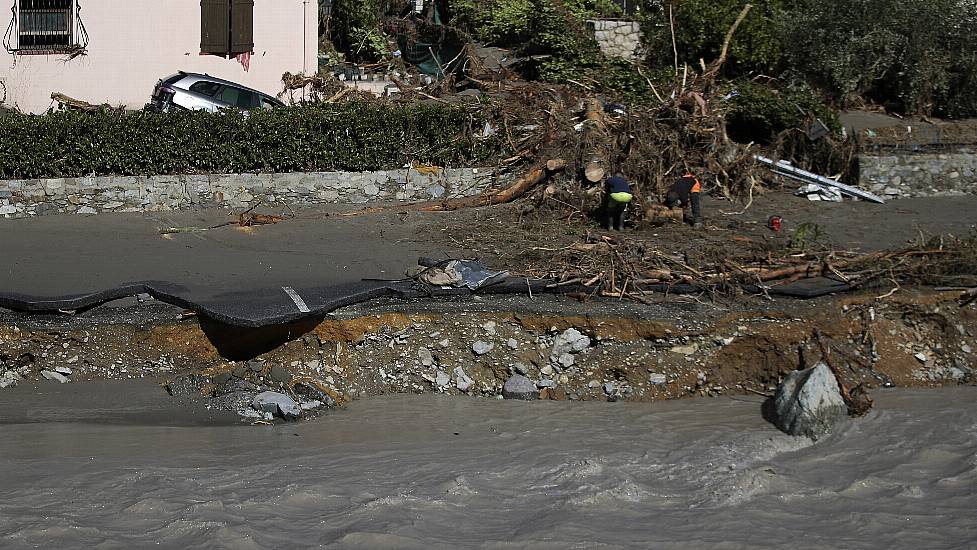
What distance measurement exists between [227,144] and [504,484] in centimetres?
919

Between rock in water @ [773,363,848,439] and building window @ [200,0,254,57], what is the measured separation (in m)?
15.5

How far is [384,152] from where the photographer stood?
50.5 ft

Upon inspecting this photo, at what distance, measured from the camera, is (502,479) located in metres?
7.52

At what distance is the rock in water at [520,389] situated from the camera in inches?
373

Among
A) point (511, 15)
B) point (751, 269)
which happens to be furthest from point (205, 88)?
point (751, 269)

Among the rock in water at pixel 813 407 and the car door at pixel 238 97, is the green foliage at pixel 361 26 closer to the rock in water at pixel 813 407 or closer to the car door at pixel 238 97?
the car door at pixel 238 97

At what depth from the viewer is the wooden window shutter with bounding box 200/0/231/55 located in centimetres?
2055

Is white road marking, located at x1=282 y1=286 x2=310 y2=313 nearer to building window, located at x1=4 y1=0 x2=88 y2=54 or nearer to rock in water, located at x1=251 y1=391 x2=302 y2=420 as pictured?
rock in water, located at x1=251 y1=391 x2=302 y2=420

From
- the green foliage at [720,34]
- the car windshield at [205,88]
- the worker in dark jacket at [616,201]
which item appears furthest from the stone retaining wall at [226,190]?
the green foliage at [720,34]

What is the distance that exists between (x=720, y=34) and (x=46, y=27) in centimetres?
1418

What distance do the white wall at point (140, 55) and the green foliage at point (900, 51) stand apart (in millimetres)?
10481

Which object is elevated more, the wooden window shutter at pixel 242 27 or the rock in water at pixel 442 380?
the wooden window shutter at pixel 242 27

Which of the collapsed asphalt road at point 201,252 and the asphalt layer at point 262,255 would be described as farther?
the collapsed asphalt road at point 201,252

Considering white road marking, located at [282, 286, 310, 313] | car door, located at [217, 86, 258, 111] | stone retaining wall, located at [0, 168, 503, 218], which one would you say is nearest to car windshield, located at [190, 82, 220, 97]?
car door, located at [217, 86, 258, 111]
